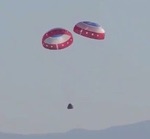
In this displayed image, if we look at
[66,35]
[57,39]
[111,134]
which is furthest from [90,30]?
[111,134]

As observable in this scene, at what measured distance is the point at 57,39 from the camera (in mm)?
15555

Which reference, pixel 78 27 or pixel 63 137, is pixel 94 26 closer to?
pixel 78 27

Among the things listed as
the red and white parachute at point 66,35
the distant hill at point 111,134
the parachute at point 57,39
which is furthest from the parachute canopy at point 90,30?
the distant hill at point 111,134

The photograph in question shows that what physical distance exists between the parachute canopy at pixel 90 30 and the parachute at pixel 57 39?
0.42 meters

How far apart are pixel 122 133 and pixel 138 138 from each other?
1.62 m

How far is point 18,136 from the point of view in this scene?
1105 inches

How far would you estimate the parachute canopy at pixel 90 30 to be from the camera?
15.4 meters

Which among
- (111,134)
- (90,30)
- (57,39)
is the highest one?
(90,30)

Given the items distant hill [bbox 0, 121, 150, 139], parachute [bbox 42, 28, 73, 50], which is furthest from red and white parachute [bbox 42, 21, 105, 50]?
distant hill [bbox 0, 121, 150, 139]

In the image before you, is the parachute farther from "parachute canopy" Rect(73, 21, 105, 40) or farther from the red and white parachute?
"parachute canopy" Rect(73, 21, 105, 40)

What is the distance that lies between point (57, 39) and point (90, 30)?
1.04 m

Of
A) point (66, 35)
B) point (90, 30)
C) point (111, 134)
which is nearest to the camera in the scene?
point (90, 30)

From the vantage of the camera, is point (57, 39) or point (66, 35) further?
point (66, 35)

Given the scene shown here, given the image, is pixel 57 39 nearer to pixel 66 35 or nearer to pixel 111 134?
pixel 66 35
